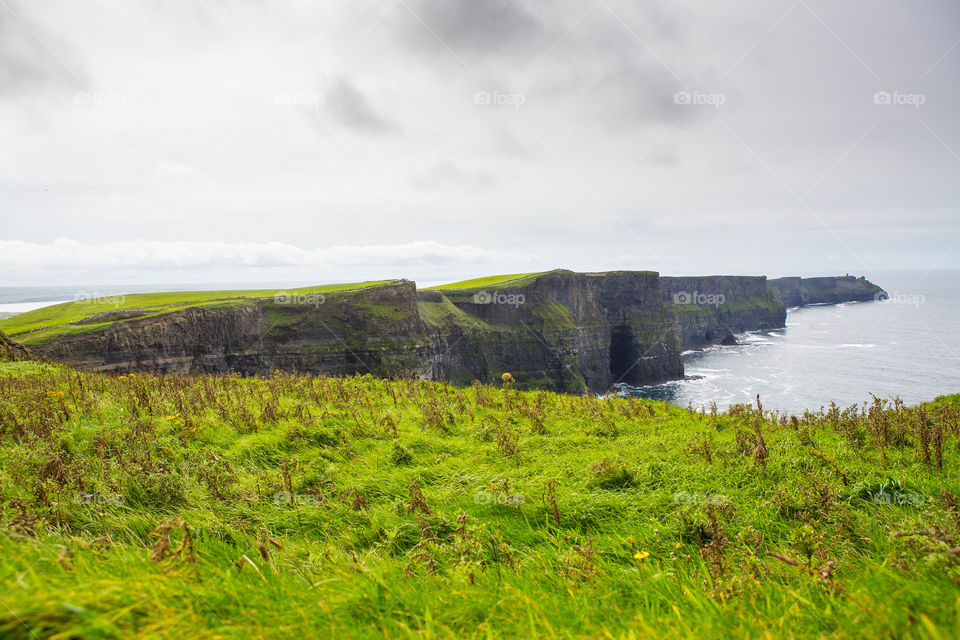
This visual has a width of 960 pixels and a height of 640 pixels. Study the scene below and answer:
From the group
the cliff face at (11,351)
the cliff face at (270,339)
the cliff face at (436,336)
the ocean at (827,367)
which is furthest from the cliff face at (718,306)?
the cliff face at (11,351)

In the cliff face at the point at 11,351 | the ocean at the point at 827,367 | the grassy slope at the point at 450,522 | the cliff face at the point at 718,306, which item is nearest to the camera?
the grassy slope at the point at 450,522

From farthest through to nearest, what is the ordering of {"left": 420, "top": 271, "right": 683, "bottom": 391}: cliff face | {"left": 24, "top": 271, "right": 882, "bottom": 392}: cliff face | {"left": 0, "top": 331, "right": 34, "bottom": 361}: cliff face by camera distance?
{"left": 420, "top": 271, "right": 683, "bottom": 391}: cliff face → {"left": 24, "top": 271, "right": 882, "bottom": 392}: cliff face → {"left": 0, "top": 331, "right": 34, "bottom": 361}: cliff face

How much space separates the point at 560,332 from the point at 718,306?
96.7 metres

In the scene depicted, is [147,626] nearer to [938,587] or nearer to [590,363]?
[938,587]

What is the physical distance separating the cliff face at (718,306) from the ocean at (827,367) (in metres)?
8.36

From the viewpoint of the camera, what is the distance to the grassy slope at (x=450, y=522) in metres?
2.25

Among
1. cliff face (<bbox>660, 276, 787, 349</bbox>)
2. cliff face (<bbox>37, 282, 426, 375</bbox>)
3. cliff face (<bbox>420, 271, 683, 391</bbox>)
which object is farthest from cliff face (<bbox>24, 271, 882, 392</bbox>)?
cliff face (<bbox>660, 276, 787, 349</bbox>)

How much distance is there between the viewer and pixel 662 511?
495cm

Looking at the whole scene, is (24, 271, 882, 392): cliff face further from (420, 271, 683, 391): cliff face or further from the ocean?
the ocean

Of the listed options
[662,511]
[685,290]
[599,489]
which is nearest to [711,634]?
[662,511]

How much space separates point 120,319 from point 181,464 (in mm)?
56668

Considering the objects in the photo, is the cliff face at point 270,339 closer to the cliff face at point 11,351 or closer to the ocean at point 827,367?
the cliff face at point 11,351

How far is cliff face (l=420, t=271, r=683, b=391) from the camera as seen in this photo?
82.7 meters

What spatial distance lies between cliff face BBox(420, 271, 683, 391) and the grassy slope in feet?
205
